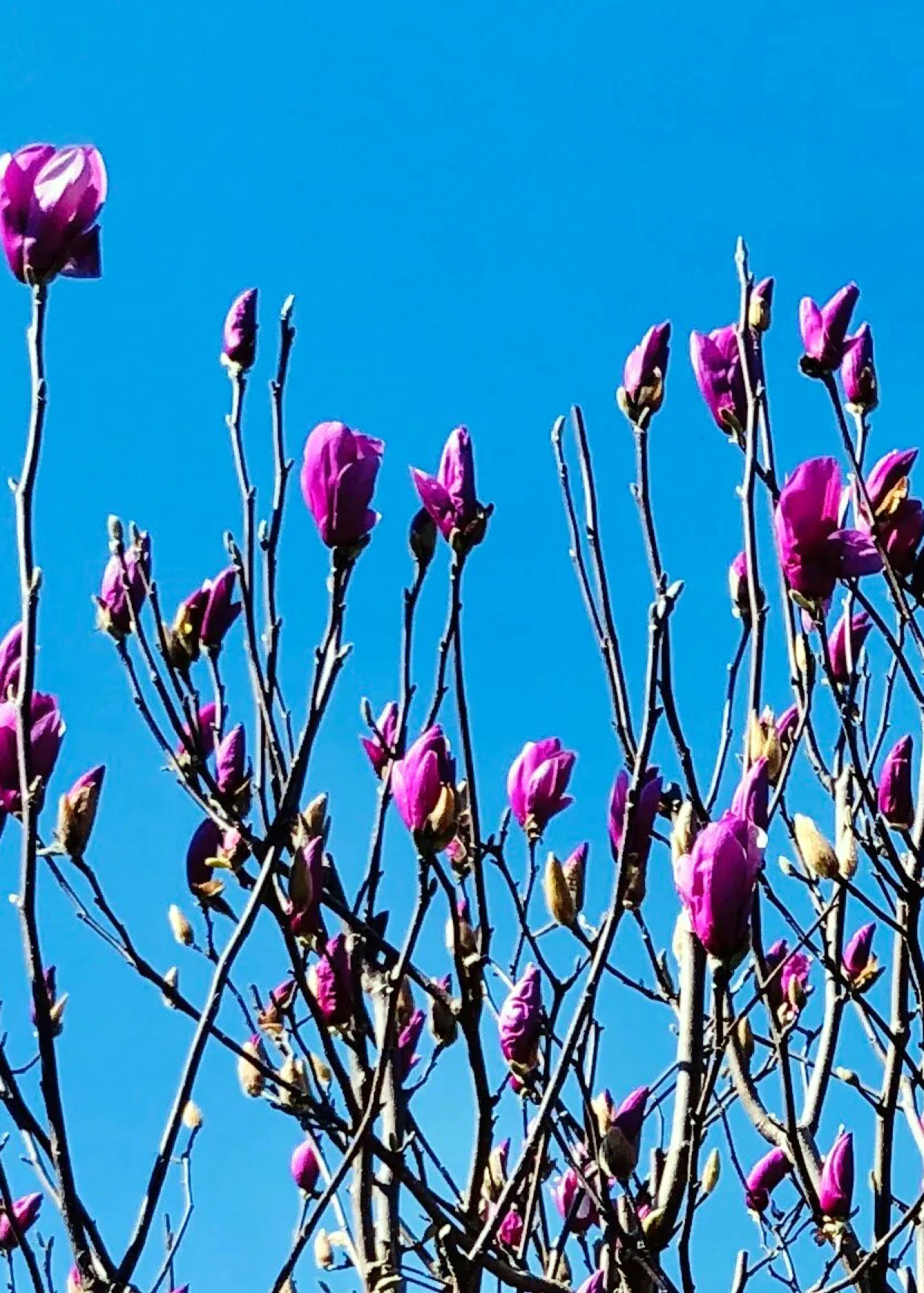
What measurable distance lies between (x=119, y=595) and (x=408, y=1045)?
87 centimetres

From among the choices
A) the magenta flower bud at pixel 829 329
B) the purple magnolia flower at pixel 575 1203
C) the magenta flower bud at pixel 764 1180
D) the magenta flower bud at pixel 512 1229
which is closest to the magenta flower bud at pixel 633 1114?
the purple magnolia flower at pixel 575 1203

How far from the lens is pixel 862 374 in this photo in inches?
96.1

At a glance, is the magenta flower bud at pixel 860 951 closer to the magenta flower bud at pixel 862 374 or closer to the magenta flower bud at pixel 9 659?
the magenta flower bud at pixel 862 374

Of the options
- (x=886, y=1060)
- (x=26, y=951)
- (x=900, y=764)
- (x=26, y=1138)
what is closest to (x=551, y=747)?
(x=900, y=764)

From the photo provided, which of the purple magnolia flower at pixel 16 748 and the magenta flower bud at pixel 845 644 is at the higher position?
the magenta flower bud at pixel 845 644

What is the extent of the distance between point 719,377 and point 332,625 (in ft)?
3.03

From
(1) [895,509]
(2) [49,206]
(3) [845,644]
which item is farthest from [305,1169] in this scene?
(2) [49,206]

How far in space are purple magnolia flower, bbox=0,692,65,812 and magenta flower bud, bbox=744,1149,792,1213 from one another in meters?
1.56

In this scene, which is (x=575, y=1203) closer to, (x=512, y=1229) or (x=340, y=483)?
(x=512, y=1229)

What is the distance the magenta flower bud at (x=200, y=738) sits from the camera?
6.69 feet

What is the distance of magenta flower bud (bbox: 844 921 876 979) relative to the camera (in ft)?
7.98

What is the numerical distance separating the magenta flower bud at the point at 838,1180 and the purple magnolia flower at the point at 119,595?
1229 mm

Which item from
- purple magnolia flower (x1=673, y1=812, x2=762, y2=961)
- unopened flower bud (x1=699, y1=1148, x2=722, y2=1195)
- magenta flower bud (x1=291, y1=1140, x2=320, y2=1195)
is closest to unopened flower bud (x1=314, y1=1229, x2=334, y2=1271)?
magenta flower bud (x1=291, y1=1140, x2=320, y2=1195)

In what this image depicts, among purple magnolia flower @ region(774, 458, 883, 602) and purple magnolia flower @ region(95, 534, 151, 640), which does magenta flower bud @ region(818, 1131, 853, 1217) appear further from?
purple magnolia flower @ region(95, 534, 151, 640)
